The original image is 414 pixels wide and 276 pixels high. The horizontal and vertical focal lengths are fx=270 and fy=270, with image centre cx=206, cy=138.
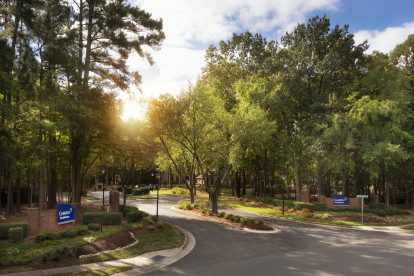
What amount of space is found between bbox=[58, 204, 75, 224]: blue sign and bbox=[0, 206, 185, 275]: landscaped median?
116 cm

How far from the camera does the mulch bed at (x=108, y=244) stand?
12.9 metres

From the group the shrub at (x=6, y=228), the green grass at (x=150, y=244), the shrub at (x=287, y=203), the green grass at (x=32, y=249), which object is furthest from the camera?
the shrub at (x=287, y=203)

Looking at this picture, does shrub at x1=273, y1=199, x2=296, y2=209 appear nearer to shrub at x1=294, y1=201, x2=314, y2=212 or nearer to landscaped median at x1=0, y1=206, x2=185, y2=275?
shrub at x1=294, y1=201, x2=314, y2=212

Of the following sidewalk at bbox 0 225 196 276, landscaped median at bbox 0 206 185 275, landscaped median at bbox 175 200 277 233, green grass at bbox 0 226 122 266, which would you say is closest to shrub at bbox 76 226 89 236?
landscaped median at bbox 0 206 185 275

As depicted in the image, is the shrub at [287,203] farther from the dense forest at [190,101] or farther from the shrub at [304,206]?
the dense forest at [190,101]

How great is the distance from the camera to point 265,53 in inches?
1334

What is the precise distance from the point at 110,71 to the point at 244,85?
14.7 m

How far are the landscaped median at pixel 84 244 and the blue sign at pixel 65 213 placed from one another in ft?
3.79

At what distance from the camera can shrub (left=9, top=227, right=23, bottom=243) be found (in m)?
13.9

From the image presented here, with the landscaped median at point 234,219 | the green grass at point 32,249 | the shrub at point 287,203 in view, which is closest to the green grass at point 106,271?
the green grass at point 32,249

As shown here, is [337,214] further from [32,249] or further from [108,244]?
[32,249]

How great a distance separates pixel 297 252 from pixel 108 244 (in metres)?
10.0

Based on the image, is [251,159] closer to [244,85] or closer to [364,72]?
[244,85]

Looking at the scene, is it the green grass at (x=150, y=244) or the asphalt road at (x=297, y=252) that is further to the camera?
the green grass at (x=150, y=244)
